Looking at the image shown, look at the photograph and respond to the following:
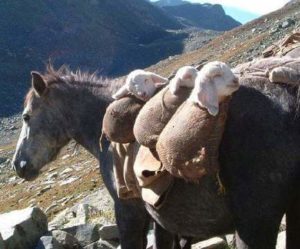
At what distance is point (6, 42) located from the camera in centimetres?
9462

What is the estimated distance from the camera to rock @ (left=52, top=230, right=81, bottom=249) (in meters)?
7.86

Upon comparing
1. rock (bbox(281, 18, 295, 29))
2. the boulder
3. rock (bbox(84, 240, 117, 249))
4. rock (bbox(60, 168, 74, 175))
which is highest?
the boulder

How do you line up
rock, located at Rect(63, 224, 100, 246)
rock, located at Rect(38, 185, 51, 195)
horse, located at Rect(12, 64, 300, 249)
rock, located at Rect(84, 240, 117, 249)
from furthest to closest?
rock, located at Rect(38, 185, 51, 195), rock, located at Rect(63, 224, 100, 246), rock, located at Rect(84, 240, 117, 249), horse, located at Rect(12, 64, 300, 249)

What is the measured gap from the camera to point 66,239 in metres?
7.89

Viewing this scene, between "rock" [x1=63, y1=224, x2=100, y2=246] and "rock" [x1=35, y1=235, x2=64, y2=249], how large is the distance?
460mm

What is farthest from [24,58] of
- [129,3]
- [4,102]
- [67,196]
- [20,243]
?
[20,243]

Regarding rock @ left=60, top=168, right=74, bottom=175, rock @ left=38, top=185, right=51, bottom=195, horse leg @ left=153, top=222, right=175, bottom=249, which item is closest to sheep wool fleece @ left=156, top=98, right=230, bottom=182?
horse leg @ left=153, top=222, right=175, bottom=249

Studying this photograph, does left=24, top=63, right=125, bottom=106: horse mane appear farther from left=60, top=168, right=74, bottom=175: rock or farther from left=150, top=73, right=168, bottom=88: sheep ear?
left=60, top=168, right=74, bottom=175: rock

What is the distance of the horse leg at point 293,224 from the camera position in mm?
3746

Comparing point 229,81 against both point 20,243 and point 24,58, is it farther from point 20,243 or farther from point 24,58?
point 24,58

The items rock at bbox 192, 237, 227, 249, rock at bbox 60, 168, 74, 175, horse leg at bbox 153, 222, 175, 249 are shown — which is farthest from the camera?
rock at bbox 60, 168, 74, 175

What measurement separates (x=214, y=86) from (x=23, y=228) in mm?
5187

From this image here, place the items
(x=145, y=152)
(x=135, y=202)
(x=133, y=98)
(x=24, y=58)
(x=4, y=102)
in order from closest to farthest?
(x=145, y=152)
(x=133, y=98)
(x=135, y=202)
(x=4, y=102)
(x=24, y=58)

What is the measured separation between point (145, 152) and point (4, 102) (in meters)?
71.9
